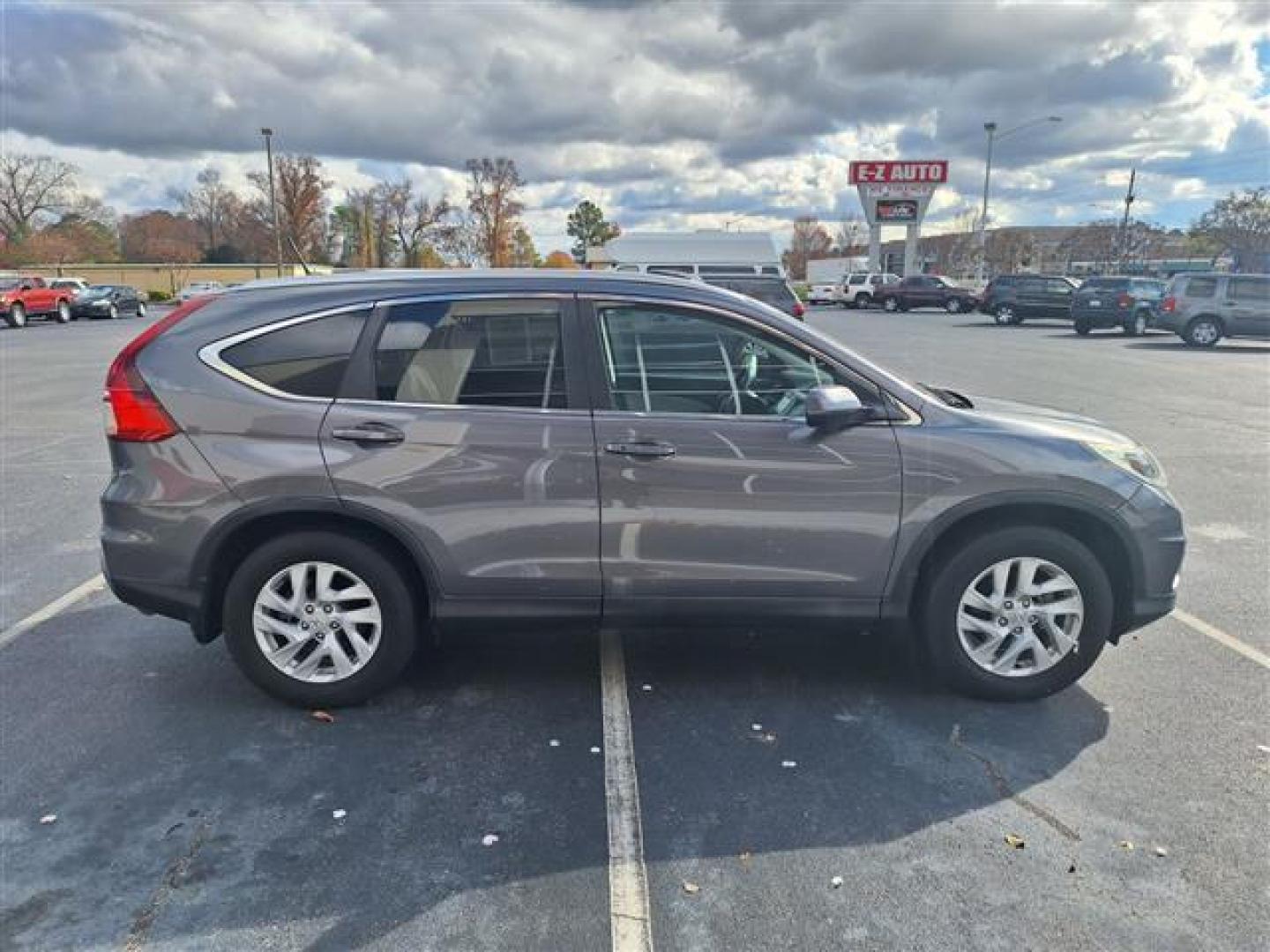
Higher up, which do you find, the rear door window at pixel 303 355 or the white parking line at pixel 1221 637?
the rear door window at pixel 303 355

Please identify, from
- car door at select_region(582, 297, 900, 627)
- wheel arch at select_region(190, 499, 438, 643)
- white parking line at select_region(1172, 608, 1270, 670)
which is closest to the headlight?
car door at select_region(582, 297, 900, 627)

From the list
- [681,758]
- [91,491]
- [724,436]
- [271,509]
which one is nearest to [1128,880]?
[681,758]

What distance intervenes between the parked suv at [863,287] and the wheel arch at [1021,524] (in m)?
41.2

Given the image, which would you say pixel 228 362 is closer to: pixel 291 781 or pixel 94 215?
pixel 291 781

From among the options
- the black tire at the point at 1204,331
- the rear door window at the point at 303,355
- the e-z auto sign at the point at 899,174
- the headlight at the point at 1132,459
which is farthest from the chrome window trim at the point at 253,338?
the e-z auto sign at the point at 899,174

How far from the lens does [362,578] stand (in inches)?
135

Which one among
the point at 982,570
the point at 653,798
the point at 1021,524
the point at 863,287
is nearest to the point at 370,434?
the point at 653,798

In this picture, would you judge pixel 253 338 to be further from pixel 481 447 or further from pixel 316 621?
pixel 316 621

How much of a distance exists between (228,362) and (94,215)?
9699 centimetres

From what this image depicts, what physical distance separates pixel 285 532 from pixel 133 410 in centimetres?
76

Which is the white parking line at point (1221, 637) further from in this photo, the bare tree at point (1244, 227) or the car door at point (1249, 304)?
the bare tree at point (1244, 227)

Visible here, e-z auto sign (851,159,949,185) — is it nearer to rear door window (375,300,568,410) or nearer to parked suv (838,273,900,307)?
parked suv (838,273,900,307)

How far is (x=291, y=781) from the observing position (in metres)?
3.03

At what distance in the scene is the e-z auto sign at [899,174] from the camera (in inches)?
2039
